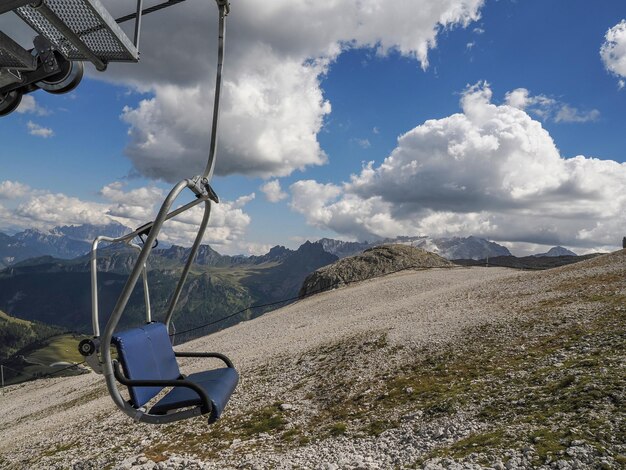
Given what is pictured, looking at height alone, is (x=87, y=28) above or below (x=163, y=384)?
above

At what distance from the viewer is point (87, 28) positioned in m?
4.18

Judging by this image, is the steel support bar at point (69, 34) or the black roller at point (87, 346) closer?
the steel support bar at point (69, 34)

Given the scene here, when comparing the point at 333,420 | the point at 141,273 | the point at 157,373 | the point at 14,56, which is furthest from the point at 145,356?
the point at 333,420

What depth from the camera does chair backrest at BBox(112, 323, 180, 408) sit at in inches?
220

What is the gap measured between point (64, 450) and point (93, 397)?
10792 mm

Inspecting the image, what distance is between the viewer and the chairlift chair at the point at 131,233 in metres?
4.21

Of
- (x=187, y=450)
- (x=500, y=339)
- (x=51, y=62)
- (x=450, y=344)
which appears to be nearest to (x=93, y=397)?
(x=187, y=450)

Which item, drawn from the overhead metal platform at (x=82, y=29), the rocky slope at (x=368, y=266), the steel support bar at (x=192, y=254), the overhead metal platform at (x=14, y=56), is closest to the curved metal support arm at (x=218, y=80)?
the steel support bar at (x=192, y=254)

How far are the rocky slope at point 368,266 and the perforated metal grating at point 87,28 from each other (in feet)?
165

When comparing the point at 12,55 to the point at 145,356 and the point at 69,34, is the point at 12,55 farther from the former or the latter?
the point at 145,356

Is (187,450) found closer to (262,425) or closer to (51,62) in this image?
(262,425)

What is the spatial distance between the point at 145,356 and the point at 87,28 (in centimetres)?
406

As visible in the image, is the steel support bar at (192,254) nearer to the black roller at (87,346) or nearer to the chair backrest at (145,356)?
the chair backrest at (145,356)

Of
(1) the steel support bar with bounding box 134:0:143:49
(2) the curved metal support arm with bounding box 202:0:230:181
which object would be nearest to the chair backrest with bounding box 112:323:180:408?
(2) the curved metal support arm with bounding box 202:0:230:181
